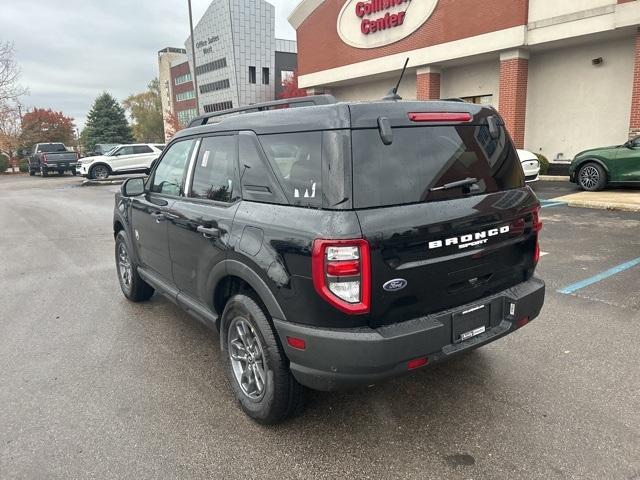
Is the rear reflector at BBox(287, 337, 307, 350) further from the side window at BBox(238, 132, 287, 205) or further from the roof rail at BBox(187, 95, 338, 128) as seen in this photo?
the roof rail at BBox(187, 95, 338, 128)

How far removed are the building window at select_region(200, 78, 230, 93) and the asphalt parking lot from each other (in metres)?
60.3

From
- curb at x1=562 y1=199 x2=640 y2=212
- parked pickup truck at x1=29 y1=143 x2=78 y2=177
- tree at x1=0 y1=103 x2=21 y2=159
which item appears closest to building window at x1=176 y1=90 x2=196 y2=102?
tree at x1=0 y1=103 x2=21 y2=159

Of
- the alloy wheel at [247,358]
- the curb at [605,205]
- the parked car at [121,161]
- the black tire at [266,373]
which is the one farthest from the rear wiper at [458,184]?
the parked car at [121,161]

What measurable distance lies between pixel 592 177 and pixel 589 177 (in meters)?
0.08

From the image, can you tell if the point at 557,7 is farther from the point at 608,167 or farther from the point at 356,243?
the point at 356,243

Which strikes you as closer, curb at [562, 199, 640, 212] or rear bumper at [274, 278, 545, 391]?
rear bumper at [274, 278, 545, 391]

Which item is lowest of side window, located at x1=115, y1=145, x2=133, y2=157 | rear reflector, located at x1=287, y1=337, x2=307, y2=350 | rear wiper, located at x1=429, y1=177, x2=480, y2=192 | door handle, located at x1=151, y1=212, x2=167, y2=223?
rear reflector, located at x1=287, y1=337, x2=307, y2=350

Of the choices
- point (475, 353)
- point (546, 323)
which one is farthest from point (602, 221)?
point (475, 353)

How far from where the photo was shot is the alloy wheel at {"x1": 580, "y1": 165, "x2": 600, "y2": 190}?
471 inches

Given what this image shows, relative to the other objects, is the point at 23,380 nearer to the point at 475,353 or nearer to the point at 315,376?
the point at 315,376

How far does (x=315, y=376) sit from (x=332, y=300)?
447 millimetres

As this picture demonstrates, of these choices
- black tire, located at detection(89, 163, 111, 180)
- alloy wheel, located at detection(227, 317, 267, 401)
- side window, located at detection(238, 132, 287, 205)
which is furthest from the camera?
black tire, located at detection(89, 163, 111, 180)

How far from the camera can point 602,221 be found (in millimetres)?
8906

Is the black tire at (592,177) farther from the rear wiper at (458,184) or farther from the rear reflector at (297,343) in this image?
the rear reflector at (297,343)
